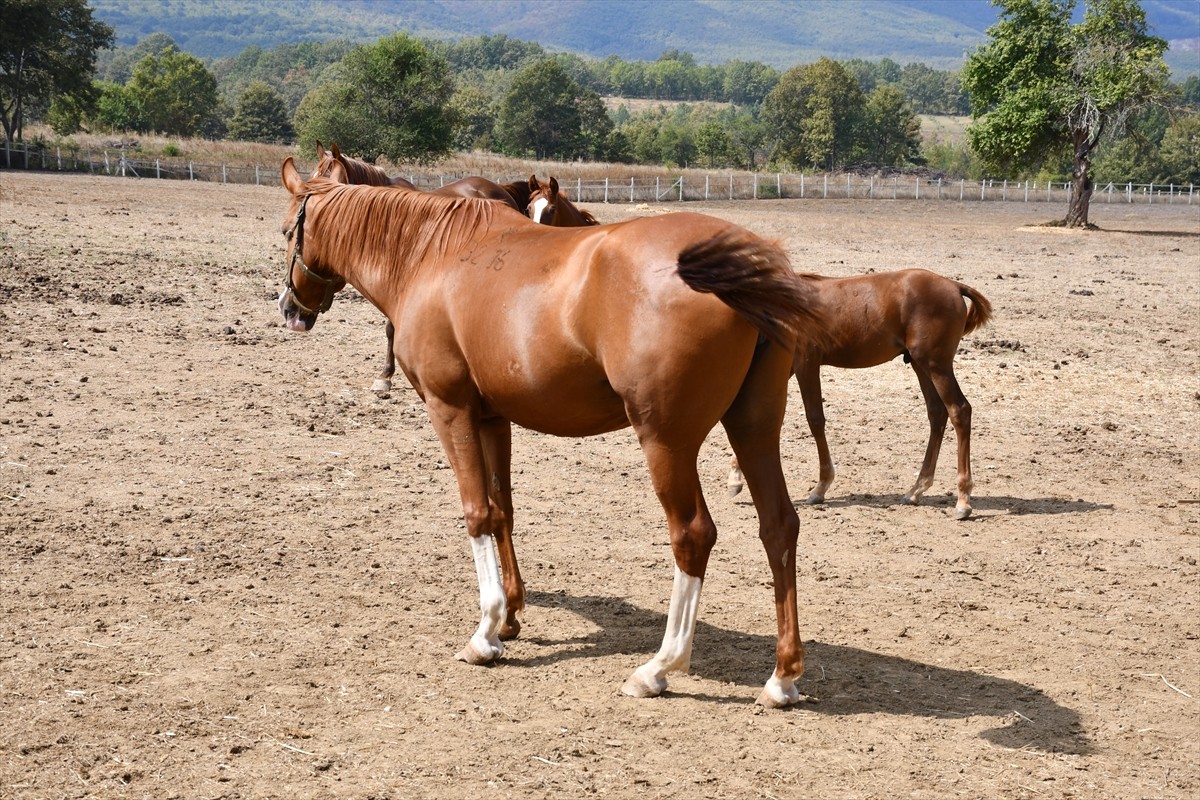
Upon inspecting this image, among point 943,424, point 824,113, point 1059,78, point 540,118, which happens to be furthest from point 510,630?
point 824,113

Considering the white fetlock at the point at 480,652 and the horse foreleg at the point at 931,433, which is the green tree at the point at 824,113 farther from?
the white fetlock at the point at 480,652

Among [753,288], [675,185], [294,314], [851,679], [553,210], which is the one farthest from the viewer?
[675,185]

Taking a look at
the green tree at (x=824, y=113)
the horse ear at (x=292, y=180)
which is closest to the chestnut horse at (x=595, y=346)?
the horse ear at (x=292, y=180)

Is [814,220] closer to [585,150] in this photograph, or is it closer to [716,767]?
[716,767]

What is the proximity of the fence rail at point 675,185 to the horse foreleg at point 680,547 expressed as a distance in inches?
1615

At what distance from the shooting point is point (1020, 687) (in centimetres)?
531

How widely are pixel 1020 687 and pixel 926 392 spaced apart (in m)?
3.68

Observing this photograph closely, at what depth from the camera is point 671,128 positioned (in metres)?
119

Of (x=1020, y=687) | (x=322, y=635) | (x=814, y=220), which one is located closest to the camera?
(x=1020, y=687)

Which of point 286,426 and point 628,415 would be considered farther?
point 286,426

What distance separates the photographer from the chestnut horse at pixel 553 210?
940cm

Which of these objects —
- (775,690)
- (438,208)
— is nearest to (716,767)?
(775,690)

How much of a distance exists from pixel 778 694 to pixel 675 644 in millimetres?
504

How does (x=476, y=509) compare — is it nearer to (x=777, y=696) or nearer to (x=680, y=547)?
(x=680, y=547)
